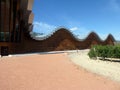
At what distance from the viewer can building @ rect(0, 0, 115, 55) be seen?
1115 inches

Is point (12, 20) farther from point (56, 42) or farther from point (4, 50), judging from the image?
point (56, 42)

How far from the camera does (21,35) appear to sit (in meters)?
32.8

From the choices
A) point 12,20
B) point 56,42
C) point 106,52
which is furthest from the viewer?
point 56,42

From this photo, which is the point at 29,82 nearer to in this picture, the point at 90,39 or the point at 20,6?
the point at 20,6

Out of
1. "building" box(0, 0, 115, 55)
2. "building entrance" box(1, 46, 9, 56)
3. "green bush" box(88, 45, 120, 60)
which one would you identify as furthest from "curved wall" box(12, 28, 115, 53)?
"green bush" box(88, 45, 120, 60)

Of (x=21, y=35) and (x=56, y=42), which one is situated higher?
(x=21, y=35)

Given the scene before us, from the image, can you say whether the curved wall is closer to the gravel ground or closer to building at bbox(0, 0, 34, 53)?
building at bbox(0, 0, 34, 53)

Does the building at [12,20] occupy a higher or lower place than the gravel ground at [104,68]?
higher

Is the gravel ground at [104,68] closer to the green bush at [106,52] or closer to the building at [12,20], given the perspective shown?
the green bush at [106,52]

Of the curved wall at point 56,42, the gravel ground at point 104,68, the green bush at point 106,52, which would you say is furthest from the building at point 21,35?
the gravel ground at point 104,68

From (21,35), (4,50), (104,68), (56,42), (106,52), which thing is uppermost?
(21,35)

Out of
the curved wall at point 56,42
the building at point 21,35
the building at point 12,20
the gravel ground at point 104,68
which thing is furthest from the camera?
the curved wall at point 56,42

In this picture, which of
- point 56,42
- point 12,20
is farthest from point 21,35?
point 56,42

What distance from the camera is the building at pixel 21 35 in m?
28.3
